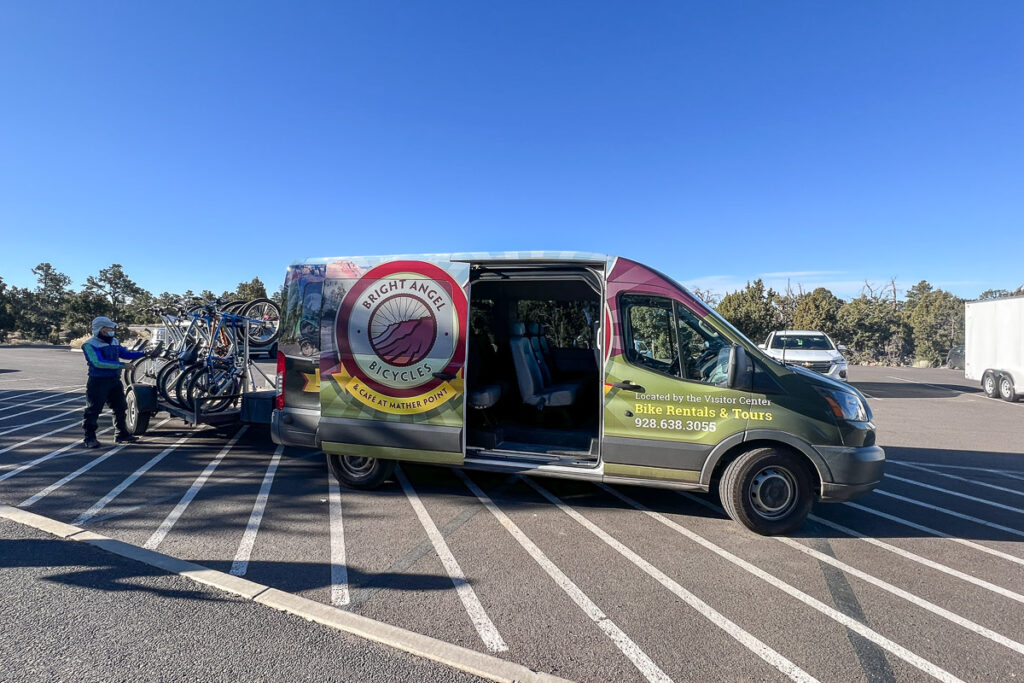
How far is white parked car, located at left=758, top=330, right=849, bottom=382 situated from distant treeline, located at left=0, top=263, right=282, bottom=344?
1545 inches

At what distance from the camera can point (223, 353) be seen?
332 inches

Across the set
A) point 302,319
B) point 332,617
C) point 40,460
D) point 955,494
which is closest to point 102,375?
point 40,460

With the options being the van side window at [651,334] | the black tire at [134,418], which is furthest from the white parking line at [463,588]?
the black tire at [134,418]

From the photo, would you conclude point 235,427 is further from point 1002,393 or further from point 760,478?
point 1002,393

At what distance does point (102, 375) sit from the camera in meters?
7.32

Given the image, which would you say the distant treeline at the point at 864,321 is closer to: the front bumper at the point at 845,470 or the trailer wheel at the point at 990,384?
the trailer wheel at the point at 990,384

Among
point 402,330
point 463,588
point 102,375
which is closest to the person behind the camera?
point 463,588

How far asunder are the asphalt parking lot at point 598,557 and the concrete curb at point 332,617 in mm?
114

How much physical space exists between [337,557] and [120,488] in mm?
3136

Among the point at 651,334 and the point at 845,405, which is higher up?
the point at 651,334

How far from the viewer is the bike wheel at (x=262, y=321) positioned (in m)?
9.15

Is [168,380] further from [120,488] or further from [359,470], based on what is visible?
[359,470]

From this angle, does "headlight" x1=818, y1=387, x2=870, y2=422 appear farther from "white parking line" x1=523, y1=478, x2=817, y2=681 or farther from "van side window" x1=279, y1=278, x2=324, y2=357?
"van side window" x1=279, y1=278, x2=324, y2=357

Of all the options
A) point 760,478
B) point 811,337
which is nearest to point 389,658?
point 760,478
